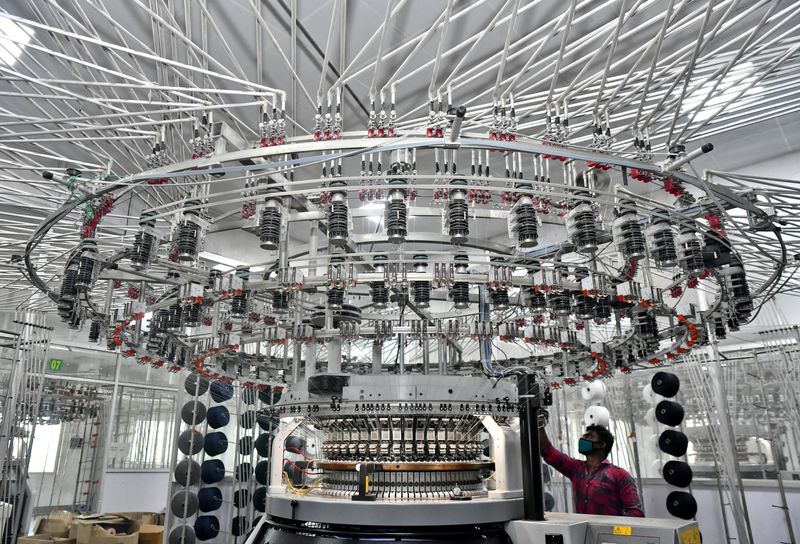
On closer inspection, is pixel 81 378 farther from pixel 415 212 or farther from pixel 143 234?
pixel 415 212

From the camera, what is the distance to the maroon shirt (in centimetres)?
518

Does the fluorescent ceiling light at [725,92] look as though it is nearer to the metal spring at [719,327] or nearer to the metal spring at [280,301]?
the metal spring at [719,327]

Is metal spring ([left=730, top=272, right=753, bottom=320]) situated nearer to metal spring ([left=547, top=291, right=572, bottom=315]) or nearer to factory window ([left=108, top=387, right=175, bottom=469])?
metal spring ([left=547, top=291, right=572, bottom=315])

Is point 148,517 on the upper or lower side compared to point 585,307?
lower

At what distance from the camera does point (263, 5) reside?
18.9 feet

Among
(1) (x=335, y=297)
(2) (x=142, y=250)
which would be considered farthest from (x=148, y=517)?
(2) (x=142, y=250)

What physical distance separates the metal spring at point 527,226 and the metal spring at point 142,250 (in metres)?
3.24

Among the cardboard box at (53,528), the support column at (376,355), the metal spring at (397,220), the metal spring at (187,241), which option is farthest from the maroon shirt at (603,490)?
the cardboard box at (53,528)

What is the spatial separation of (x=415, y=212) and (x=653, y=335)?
3383 mm

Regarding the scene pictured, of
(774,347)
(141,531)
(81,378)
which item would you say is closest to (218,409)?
(141,531)

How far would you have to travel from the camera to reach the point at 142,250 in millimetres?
4730

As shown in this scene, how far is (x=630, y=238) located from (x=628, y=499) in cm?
261

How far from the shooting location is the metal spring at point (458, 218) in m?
4.32

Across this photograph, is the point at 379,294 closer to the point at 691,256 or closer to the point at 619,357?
the point at 691,256
